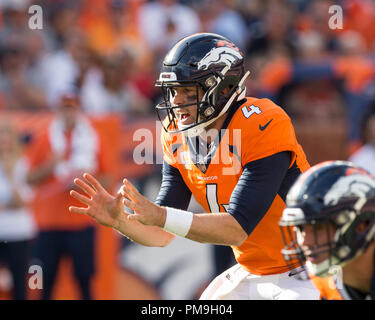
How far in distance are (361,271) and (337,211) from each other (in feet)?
0.94

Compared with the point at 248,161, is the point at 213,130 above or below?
above

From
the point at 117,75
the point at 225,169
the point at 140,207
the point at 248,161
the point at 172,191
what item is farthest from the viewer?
the point at 117,75

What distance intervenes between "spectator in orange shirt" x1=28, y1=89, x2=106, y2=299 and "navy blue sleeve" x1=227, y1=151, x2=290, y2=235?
12.4 ft

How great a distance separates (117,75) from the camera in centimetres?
875

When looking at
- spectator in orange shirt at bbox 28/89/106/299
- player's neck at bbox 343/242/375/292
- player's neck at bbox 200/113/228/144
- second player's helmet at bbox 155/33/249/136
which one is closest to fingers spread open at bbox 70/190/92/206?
second player's helmet at bbox 155/33/249/136

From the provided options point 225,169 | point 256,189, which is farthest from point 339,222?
point 225,169

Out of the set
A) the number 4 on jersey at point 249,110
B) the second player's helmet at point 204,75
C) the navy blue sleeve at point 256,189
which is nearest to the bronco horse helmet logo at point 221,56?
the second player's helmet at point 204,75

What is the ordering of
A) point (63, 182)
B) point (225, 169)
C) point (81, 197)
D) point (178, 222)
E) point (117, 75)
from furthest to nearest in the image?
point (117, 75)
point (63, 182)
point (225, 169)
point (81, 197)
point (178, 222)

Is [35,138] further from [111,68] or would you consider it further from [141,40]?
[141,40]

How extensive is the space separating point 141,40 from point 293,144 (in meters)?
6.24

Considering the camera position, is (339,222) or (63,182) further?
(63,182)

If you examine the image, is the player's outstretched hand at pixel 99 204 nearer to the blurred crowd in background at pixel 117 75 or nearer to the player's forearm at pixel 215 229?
the player's forearm at pixel 215 229

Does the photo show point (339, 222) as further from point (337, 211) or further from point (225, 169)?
point (225, 169)
